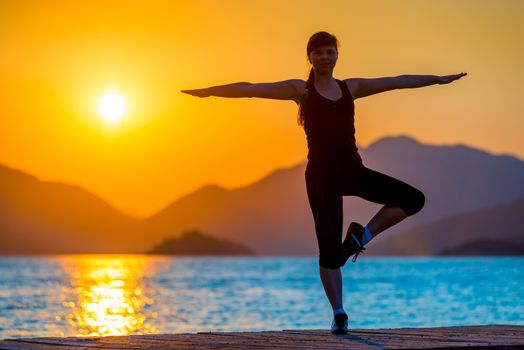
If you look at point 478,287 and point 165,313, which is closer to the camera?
point 165,313

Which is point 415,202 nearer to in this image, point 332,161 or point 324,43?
point 332,161

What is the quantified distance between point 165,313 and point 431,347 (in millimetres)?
35617

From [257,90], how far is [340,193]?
1.21 m

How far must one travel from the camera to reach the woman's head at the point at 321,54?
1047 centimetres

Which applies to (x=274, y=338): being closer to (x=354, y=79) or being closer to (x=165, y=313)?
(x=354, y=79)

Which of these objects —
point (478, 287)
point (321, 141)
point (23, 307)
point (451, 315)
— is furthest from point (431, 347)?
point (478, 287)

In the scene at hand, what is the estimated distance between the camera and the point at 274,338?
10219 millimetres

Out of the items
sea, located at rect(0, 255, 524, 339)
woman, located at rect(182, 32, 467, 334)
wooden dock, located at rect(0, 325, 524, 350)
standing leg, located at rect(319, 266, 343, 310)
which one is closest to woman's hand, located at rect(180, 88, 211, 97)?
woman, located at rect(182, 32, 467, 334)

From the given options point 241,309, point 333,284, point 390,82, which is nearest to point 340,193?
point 333,284

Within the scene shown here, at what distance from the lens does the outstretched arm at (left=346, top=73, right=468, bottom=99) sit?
10.7m

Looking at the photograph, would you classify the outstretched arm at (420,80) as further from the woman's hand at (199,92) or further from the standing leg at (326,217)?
the woman's hand at (199,92)

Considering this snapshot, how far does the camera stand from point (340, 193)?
34.5 feet

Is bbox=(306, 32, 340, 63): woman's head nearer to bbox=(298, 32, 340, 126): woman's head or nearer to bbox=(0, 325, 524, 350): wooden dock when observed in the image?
bbox=(298, 32, 340, 126): woman's head

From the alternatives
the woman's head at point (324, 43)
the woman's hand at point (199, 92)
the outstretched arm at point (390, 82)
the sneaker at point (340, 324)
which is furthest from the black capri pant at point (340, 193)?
the woman's hand at point (199, 92)
